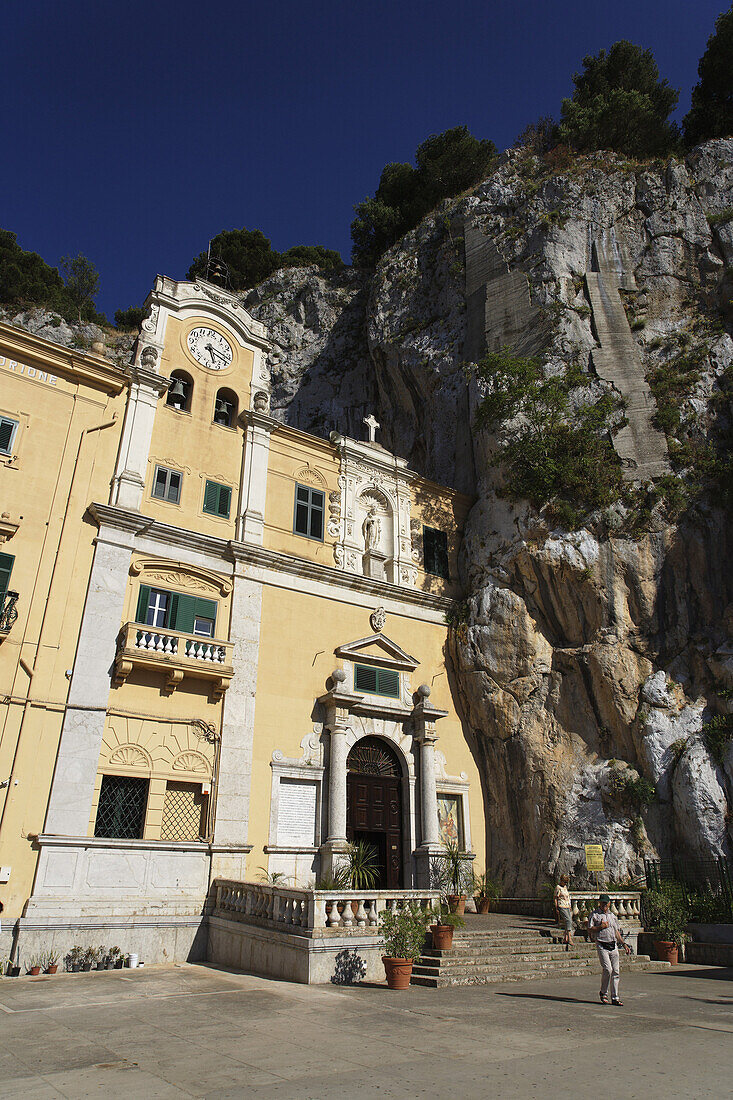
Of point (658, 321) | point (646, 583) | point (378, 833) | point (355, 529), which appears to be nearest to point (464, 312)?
point (658, 321)

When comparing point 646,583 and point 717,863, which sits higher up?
point 646,583

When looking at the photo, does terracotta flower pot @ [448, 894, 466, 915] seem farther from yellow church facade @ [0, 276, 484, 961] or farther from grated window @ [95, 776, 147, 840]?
grated window @ [95, 776, 147, 840]

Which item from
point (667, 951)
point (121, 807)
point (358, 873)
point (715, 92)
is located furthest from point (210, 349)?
point (715, 92)

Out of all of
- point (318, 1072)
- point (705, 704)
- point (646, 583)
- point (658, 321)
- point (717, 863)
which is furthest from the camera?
point (658, 321)

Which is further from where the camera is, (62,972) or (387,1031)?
(62,972)

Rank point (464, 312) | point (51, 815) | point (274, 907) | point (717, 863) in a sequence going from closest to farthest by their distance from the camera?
point (274, 907) → point (51, 815) → point (717, 863) → point (464, 312)

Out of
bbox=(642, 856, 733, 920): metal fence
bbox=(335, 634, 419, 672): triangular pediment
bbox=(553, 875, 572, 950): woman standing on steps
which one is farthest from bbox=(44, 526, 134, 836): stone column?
bbox=(642, 856, 733, 920): metal fence

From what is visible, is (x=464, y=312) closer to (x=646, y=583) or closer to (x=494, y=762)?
(x=646, y=583)

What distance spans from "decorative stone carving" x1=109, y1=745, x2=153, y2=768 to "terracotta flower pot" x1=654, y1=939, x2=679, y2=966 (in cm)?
1200

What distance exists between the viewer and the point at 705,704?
62.1 ft

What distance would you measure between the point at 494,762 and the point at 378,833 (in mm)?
4184

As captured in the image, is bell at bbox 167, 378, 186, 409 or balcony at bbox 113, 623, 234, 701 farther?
bell at bbox 167, 378, 186, 409

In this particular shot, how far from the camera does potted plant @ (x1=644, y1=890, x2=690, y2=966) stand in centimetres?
1571

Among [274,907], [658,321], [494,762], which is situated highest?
[658,321]
